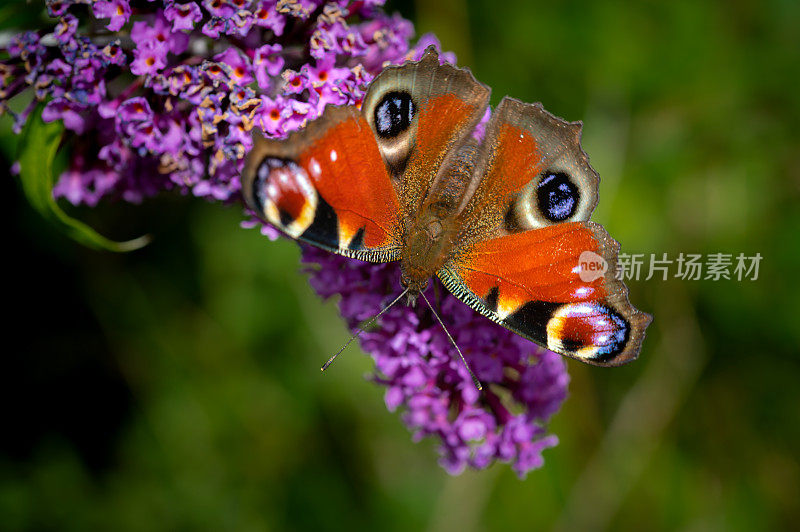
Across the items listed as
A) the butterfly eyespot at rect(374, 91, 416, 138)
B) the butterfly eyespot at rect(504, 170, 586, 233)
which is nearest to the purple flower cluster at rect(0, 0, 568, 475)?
the butterfly eyespot at rect(374, 91, 416, 138)

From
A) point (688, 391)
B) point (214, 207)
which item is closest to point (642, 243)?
point (688, 391)

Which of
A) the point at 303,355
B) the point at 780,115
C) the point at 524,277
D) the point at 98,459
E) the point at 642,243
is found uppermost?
the point at 780,115

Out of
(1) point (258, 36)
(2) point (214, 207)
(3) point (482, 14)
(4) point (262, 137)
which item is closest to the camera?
(4) point (262, 137)

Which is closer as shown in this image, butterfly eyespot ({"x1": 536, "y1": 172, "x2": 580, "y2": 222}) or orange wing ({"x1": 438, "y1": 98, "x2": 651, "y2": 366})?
orange wing ({"x1": 438, "y1": 98, "x2": 651, "y2": 366})

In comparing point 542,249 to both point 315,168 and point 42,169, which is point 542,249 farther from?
point 42,169

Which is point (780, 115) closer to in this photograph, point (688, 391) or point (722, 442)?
point (688, 391)

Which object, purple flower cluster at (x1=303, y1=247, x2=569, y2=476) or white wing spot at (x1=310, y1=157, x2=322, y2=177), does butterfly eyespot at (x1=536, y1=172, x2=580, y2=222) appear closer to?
purple flower cluster at (x1=303, y1=247, x2=569, y2=476)
